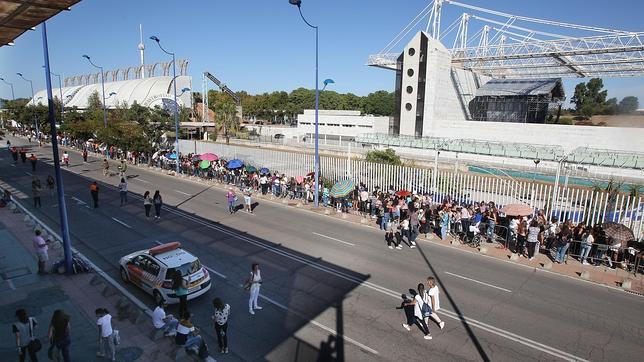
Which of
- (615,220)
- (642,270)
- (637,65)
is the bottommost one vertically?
(642,270)

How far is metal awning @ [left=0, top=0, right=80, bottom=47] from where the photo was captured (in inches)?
295

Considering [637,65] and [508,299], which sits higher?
[637,65]

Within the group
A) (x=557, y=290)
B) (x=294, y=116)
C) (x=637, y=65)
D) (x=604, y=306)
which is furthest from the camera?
(x=294, y=116)

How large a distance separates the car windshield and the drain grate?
625 centimetres

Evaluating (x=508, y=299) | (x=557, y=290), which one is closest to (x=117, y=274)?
(x=508, y=299)

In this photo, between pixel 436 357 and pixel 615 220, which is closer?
pixel 436 357

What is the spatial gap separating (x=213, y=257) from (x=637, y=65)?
60935 mm

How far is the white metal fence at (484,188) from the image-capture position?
17.0 meters

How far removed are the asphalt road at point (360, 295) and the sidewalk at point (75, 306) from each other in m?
1.00

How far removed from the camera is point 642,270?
14.3m

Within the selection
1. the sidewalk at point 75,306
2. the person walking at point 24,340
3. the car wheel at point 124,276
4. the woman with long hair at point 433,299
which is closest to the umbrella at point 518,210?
the woman with long hair at point 433,299

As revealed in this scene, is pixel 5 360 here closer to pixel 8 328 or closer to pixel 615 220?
pixel 8 328

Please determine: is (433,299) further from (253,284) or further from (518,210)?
(518,210)

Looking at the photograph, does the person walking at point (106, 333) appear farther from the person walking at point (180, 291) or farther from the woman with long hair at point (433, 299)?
the woman with long hair at point (433, 299)
